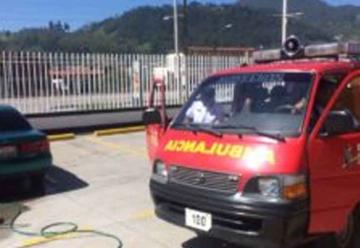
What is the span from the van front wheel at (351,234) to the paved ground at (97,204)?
129 centimetres

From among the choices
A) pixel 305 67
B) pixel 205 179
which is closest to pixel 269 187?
pixel 205 179

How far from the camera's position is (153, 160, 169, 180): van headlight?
631cm

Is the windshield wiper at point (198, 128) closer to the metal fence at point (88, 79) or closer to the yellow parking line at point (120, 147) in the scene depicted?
the yellow parking line at point (120, 147)

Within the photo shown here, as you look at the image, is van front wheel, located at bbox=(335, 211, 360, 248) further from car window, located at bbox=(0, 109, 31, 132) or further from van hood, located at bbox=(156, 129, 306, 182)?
car window, located at bbox=(0, 109, 31, 132)

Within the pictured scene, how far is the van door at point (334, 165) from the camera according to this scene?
556 cm

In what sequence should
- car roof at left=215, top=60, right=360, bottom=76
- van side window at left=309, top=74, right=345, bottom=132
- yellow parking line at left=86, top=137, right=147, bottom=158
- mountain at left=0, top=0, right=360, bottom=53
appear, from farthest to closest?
mountain at left=0, top=0, right=360, bottom=53 → yellow parking line at left=86, top=137, right=147, bottom=158 → car roof at left=215, top=60, right=360, bottom=76 → van side window at left=309, top=74, right=345, bottom=132

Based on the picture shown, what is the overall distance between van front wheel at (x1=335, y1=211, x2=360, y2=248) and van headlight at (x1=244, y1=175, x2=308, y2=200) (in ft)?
2.76

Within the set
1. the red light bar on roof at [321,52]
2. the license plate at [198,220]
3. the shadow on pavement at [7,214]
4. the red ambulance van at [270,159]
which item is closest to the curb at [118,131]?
the shadow on pavement at [7,214]

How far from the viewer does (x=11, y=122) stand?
9797 millimetres

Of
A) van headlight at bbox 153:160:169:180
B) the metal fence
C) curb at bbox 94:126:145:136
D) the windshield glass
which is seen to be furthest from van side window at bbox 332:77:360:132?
the metal fence

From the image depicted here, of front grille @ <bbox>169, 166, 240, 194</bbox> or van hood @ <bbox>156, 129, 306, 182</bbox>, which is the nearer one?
van hood @ <bbox>156, 129, 306, 182</bbox>

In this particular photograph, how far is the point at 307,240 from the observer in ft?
18.2

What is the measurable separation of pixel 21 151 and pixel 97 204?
1451mm

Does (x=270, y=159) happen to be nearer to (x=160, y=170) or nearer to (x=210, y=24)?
(x=160, y=170)
